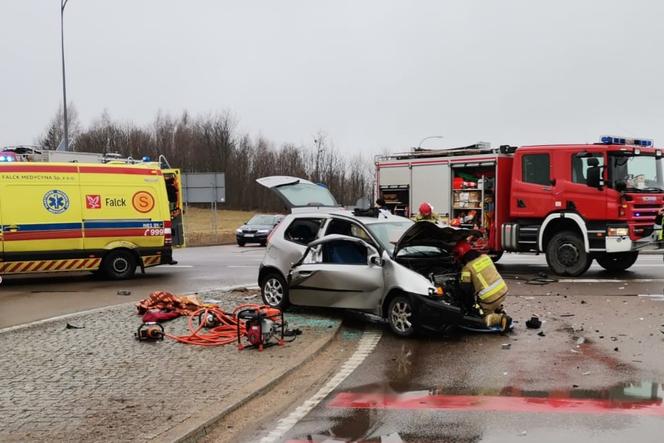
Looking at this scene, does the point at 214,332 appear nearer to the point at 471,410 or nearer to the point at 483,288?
the point at 483,288

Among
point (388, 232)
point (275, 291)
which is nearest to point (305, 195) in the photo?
point (275, 291)

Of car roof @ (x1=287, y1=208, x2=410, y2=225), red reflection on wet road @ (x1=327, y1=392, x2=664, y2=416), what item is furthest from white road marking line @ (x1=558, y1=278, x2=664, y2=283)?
red reflection on wet road @ (x1=327, y1=392, x2=664, y2=416)

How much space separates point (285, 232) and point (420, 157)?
8.75 m

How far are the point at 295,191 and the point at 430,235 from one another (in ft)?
17.4

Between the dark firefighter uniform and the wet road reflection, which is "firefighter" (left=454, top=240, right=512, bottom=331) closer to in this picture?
→ the dark firefighter uniform

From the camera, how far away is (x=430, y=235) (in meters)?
9.35

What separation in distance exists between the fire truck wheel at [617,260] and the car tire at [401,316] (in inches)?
A: 333

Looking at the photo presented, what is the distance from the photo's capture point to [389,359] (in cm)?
771

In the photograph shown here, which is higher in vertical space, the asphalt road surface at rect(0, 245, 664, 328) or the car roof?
the car roof

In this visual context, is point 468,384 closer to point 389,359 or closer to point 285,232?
point 389,359

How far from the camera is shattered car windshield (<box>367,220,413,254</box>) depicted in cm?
952

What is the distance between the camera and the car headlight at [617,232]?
14461 millimetres

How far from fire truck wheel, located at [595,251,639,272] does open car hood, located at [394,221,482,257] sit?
25.1 feet

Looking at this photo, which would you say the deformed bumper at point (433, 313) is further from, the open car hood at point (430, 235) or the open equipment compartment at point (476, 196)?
the open equipment compartment at point (476, 196)
